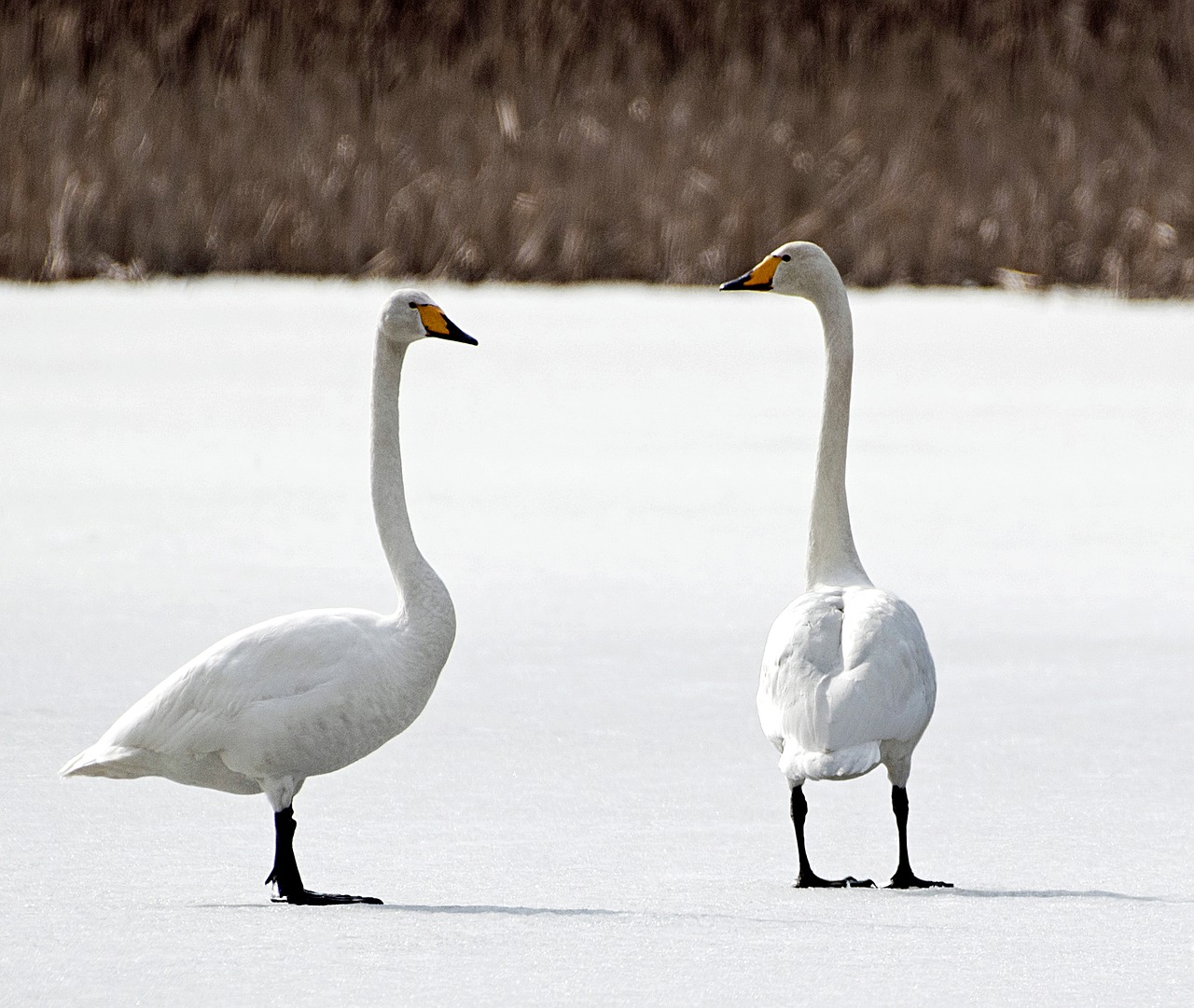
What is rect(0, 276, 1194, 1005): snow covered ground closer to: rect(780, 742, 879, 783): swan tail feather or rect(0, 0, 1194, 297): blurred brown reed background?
rect(780, 742, 879, 783): swan tail feather

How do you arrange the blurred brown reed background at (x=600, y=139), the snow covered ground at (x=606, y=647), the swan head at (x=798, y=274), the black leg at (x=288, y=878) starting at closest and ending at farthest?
the snow covered ground at (x=606, y=647) < the black leg at (x=288, y=878) < the swan head at (x=798, y=274) < the blurred brown reed background at (x=600, y=139)

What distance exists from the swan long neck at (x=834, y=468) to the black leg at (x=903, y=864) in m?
0.70

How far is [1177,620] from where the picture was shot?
612cm

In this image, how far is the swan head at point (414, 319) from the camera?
4027 mm

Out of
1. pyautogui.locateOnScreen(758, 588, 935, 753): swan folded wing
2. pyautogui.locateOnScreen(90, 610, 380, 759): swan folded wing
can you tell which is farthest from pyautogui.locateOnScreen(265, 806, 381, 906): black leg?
pyautogui.locateOnScreen(758, 588, 935, 753): swan folded wing

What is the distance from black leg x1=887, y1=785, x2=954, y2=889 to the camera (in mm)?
3668

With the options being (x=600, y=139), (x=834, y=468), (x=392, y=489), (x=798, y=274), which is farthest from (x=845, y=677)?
(x=600, y=139)

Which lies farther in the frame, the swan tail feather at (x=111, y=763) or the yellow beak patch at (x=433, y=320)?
the yellow beak patch at (x=433, y=320)

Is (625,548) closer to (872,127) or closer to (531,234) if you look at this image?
(531,234)

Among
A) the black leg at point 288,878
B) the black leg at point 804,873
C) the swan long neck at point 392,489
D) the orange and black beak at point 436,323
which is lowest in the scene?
the black leg at point 804,873

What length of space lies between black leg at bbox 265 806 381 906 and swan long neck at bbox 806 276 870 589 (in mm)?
1370

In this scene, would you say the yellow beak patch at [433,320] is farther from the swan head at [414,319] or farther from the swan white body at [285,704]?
the swan white body at [285,704]

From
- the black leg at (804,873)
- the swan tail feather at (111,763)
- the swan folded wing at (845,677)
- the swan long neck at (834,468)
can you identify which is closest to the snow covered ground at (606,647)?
the black leg at (804,873)

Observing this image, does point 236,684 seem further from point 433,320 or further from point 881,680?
point 881,680
